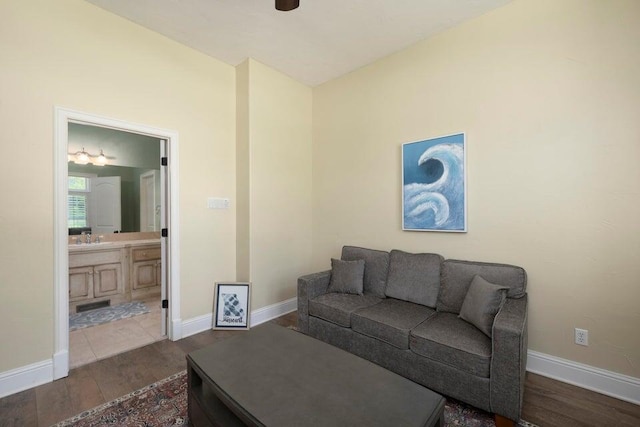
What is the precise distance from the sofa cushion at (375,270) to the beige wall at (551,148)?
12.0 inches

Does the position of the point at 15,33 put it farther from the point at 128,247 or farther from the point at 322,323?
the point at 322,323

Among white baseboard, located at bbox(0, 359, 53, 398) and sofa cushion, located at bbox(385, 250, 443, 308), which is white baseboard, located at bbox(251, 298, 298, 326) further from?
white baseboard, located at bbox(0, 359, 53, 398)

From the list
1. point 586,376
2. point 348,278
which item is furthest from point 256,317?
point 586,376

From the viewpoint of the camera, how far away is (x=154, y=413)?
6.07 ft

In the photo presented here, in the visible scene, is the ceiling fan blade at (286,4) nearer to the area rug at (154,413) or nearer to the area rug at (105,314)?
the area rug at (154,413)

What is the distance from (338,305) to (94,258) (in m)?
3.45

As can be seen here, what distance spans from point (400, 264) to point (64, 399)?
2838mm

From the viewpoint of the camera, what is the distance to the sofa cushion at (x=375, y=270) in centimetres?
289

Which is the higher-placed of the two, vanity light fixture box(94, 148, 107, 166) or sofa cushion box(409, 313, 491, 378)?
vanity light fixture box(94, 148, 107, 166)

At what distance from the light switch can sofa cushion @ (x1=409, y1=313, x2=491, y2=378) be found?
2430 mm

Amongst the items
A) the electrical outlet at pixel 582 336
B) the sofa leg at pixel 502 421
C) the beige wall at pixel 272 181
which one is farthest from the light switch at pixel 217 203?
the electrical outlet at pixel 582 336

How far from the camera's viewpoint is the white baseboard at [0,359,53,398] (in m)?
2.03

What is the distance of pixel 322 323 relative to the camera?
2.66 m

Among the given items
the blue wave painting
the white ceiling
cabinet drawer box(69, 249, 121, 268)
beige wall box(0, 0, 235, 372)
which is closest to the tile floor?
beige wall box(0, 0, 235, 372)
